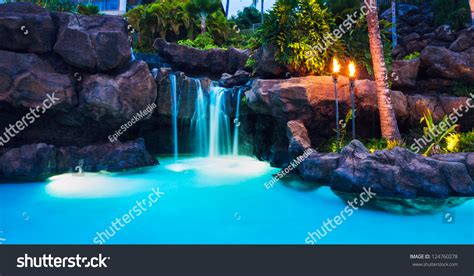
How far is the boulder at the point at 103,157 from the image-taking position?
10492 millimetres

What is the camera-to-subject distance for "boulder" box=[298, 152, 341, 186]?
8.09 metres

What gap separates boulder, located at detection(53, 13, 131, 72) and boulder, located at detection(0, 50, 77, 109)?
75cm

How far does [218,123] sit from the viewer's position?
1392 centimetres

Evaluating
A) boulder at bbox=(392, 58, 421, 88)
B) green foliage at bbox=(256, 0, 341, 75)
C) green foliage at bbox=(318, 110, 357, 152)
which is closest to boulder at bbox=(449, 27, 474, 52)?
boulder at bbox=(392, 58, 421, 88)

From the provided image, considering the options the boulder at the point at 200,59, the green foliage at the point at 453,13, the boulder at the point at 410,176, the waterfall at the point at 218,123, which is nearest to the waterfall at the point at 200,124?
the waterfall at the point at 218,123

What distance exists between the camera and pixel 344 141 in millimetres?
9812

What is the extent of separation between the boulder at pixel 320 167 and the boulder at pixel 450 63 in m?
6.68

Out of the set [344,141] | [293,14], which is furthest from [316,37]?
[344,141]

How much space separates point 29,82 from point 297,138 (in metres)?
8.96

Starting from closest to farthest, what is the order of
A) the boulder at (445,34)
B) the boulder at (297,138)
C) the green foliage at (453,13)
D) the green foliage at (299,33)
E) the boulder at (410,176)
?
the boulder at (410,176) → the boulder at (297,138) → the green foliage at (299,33) → the boulder at (445,34) → the green foliage at (453,13)

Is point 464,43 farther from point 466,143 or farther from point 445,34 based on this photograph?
point 466,143

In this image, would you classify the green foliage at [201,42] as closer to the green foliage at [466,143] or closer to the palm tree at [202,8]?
the palm tree at [202,8]

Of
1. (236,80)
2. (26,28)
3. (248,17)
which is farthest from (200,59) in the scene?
(248,17)

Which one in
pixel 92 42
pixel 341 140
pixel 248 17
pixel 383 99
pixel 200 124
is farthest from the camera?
pixel 248 17
